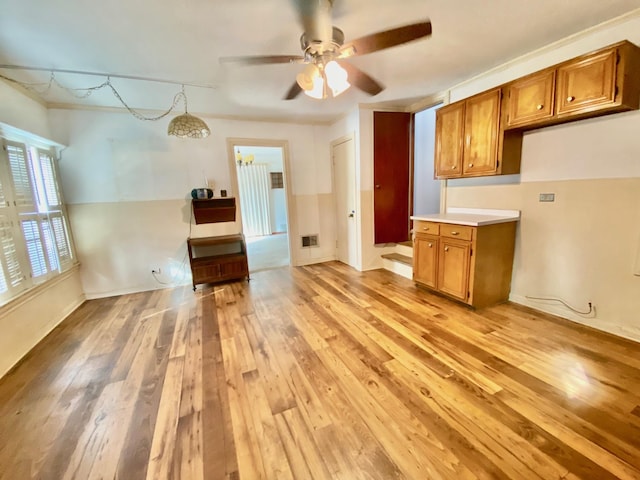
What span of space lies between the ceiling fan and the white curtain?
256 inches

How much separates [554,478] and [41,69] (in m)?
4.57

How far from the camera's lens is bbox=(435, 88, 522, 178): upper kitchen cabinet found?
2.63 m

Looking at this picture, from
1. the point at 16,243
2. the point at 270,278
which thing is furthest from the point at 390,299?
the point at 16,243

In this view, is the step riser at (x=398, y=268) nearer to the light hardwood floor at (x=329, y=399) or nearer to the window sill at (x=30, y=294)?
the light hardwood floor at (x=329, y=399)

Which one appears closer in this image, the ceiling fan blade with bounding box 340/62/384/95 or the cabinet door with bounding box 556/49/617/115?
the cabinet door with bounding box 556/49/617/115

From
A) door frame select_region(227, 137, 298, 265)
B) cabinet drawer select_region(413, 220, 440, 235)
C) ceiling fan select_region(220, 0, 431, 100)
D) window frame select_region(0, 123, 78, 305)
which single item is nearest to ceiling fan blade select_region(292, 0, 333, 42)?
ceiling fan select_region(220, 0, 431, 100)

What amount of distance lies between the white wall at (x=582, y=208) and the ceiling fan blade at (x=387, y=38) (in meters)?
1.78

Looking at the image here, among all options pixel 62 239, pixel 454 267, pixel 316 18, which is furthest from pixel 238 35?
pixel 62 239

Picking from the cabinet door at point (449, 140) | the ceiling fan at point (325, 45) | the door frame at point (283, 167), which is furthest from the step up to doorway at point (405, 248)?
the ceiling fan at point (325, 45)

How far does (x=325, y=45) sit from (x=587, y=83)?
204 cm

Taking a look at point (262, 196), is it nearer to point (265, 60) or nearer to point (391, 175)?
point (391, 175)

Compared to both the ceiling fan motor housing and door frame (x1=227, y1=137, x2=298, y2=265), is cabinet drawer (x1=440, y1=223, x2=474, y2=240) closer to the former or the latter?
the ceiling fan motor housing

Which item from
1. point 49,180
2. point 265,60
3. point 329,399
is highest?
point 265,60

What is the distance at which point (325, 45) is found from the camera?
170cm
